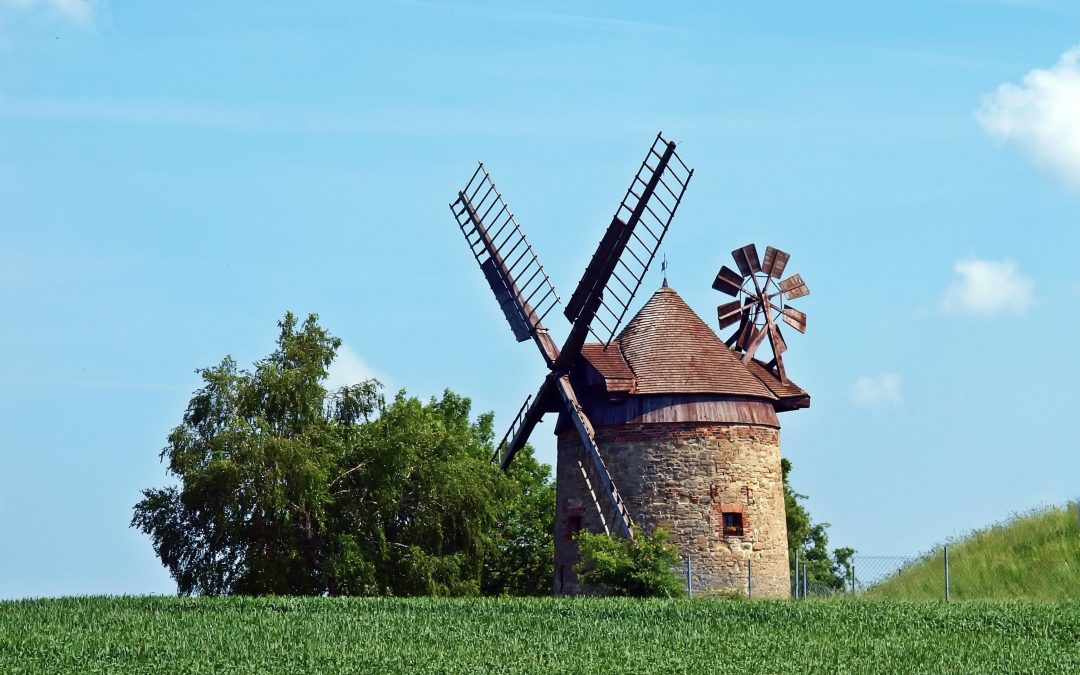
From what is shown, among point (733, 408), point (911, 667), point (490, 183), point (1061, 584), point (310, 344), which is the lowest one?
point (911, 667)

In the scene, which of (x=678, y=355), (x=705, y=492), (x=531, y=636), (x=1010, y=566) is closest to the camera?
(x=531, y=636)

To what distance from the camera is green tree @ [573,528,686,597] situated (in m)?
30.5

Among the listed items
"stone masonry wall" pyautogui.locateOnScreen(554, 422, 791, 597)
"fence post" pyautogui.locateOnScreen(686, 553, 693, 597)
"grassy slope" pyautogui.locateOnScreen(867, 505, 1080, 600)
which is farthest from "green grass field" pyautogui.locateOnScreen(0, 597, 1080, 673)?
"stone masonry wall" pyautogui.locateOnScreen(554, 422, 791, 597)

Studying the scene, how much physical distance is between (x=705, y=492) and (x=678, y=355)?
300 centimetres

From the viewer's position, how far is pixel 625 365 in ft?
110

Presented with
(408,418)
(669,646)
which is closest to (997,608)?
(669,646)

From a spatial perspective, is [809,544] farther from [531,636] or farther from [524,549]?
[531,636]

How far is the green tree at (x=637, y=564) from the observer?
30531mm

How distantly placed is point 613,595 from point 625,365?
4976 millimetres

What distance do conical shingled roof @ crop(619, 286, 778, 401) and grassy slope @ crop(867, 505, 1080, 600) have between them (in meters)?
4.88

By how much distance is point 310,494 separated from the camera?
3409 cm

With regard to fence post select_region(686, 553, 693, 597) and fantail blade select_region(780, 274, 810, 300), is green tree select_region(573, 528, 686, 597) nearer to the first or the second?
fence post select_region(686, 553, 693, 597)

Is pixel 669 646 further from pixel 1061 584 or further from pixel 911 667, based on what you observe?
pixel 1061 584

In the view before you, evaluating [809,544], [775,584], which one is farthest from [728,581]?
[809,544]
